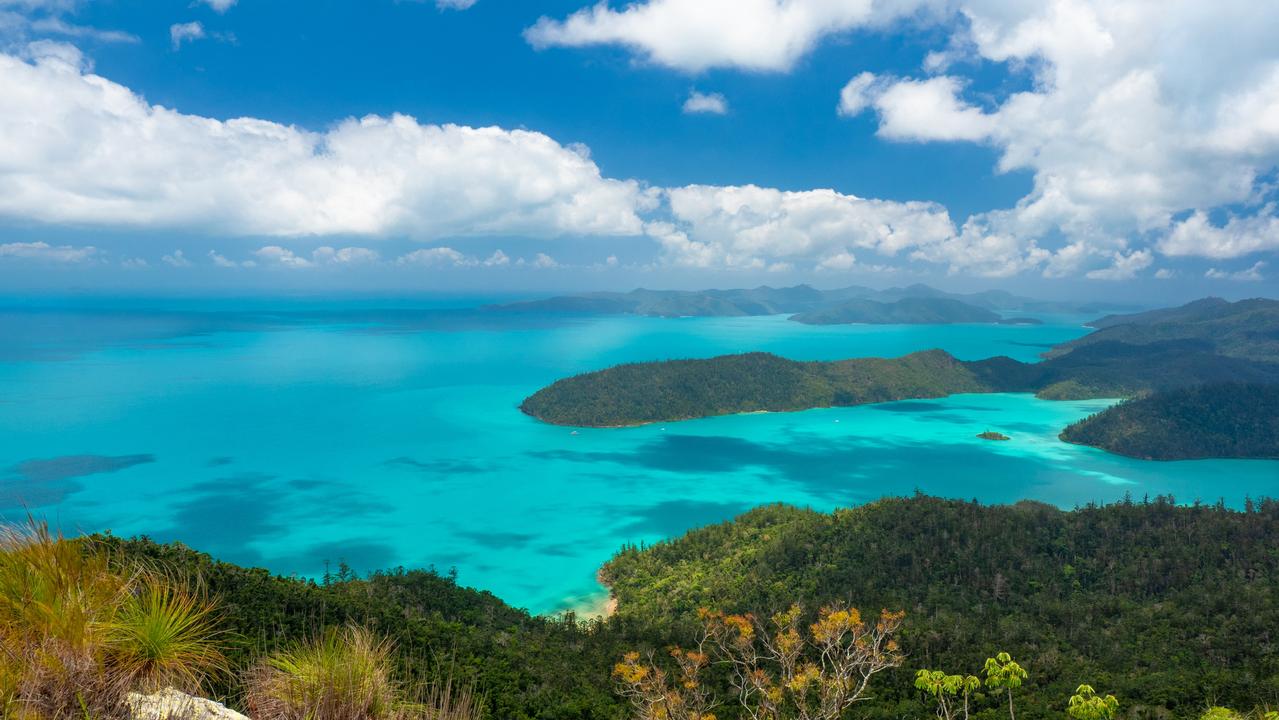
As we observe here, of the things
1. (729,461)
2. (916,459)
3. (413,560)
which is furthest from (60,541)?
(916,459)

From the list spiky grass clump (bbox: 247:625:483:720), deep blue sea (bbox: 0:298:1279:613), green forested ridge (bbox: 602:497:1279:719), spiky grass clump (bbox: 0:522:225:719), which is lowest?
deep blue sea (bbox: 0:298:1279:613)

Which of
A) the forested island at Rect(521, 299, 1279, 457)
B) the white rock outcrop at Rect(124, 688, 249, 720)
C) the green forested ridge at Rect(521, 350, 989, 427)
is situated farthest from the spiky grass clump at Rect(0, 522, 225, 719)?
the forested island at Rect(521, 299, 1279, 457)

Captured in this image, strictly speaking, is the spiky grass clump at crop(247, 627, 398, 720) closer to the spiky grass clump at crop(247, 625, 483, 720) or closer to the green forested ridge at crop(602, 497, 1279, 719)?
the spiky grass clump at crop(247, 625, 483, 720)

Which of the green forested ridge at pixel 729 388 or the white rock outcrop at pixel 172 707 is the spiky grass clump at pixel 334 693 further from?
the green forested ridge at pixel 729 388

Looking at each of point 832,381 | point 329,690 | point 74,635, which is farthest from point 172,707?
point 832,381

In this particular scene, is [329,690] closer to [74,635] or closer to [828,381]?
[74,635]

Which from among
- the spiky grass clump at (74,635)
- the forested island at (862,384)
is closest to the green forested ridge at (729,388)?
the forested island at (862,384)

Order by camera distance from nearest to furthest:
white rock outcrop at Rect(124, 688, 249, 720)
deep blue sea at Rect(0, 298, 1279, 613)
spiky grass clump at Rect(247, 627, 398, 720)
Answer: white rock outcrop at Rect(124, 688, 249, 720)
spiky grass clump at Rect(247, 627, 398, 720)
deep blue sea at Rect(0, 298, 1279, 613)
